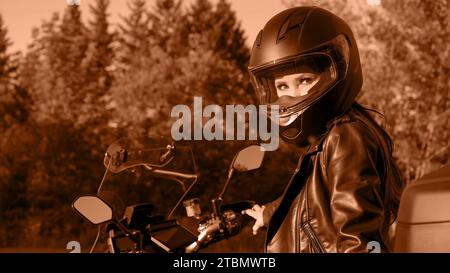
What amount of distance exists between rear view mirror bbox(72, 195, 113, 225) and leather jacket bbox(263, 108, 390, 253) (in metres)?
0.54

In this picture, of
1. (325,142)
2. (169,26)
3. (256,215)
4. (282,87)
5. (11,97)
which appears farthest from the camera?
(11,97)

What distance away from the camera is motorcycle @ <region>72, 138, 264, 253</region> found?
216cm

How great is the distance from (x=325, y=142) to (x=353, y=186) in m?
0.16

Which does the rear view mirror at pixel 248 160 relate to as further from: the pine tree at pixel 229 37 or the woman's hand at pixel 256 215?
the pine tree at pixel 229 37

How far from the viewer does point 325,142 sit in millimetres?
1767

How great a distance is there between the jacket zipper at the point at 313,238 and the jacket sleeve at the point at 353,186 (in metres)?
0.07

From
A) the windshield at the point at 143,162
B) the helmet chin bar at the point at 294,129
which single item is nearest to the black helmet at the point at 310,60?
the helmet chin bar at the point at 294,129

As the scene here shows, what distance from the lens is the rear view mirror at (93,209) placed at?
81.2 inches

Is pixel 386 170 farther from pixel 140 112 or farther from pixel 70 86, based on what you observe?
pixel 70 86

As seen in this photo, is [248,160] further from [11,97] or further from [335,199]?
[11,97]

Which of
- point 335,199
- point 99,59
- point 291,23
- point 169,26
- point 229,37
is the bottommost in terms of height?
point 335,199

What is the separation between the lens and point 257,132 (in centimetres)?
538

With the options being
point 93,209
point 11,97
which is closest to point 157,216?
point 93,209
